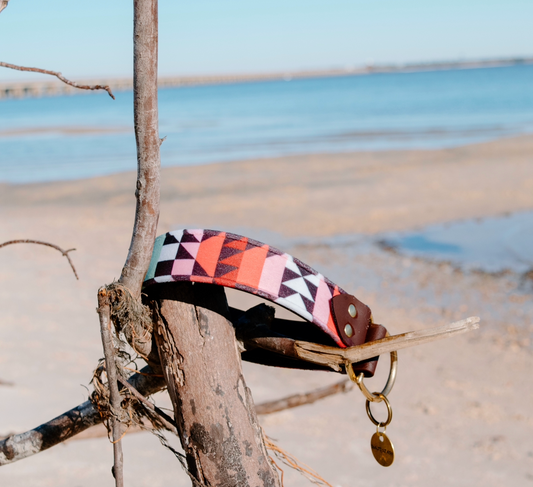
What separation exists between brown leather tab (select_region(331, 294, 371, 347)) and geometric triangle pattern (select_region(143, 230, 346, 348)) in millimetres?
12

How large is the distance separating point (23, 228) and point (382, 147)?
17.0 m

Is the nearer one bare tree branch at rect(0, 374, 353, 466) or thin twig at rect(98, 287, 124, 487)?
thin twig at rect(98, 287, 124, 487)

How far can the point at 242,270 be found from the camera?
1.09 metres

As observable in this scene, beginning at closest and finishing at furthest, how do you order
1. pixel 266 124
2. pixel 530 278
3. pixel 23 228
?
pixel 530 278 < pixel 23 228 < pixel 266 124

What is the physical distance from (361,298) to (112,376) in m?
7.03

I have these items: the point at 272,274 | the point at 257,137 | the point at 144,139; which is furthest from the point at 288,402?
the point at 257,137

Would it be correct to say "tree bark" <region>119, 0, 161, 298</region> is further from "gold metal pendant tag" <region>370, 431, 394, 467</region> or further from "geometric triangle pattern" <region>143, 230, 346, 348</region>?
"gold metal pendant tag" <region>370, 431, 394, 467</region>

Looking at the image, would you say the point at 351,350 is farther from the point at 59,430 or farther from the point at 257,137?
the point at 257,137

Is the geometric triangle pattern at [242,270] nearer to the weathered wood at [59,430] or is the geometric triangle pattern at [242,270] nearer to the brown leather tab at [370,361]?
the brown leather tab at [370,361]

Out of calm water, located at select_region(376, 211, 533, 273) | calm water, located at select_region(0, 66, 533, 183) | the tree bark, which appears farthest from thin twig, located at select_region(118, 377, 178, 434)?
calm water, located at select_region(0, 66, 533, 183)

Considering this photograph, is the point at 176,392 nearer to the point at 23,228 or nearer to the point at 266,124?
the point at 23,228

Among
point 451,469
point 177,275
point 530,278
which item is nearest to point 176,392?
point 177,275

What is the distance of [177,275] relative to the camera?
1086mm

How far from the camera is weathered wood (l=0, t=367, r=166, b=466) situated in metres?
1.37
